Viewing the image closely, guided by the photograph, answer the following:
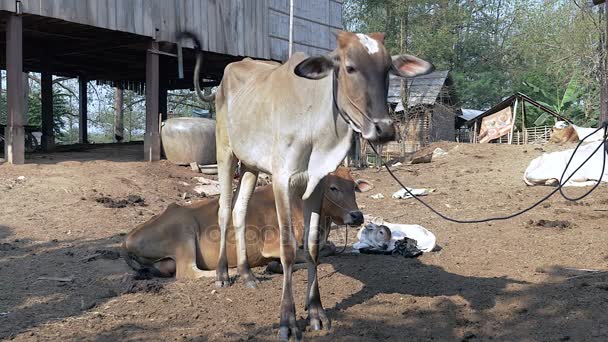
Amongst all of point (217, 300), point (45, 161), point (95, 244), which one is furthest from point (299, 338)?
point (45, 161)

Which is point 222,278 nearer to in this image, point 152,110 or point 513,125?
point 152,110

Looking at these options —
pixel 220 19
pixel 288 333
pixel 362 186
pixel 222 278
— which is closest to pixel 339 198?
pixel 362 186

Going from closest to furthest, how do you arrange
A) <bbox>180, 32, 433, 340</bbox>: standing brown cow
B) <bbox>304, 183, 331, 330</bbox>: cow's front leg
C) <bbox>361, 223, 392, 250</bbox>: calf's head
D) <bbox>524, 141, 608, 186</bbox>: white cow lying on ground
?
<bbox>180, 32, 433, 340</bbox>: standing brown cow < <bbox>304, 183, 331, 330</bbox>: cow's front leg < <bbox>361, 223, 392, 250</bbox>: calf's head < <bbox>524, 141, 608, 186</bbox>: white cow lying on ground

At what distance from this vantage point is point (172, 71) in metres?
18.3

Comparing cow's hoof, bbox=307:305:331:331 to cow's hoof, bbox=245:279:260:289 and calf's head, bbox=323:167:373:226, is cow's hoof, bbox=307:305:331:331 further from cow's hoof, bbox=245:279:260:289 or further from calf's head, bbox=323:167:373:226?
calf's head, bbox=323:167:373:226

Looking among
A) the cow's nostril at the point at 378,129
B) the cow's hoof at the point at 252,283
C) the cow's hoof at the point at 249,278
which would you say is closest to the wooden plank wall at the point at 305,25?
the cow's hoof at the point at 249,278

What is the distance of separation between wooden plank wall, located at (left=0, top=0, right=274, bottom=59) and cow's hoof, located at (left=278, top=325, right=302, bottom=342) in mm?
8576

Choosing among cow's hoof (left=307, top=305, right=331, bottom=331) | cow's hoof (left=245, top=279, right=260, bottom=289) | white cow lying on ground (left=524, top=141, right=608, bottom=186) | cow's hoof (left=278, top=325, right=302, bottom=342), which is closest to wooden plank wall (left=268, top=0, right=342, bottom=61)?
white cow lying on ground (left=524, top=141, right=608, bottom=186)

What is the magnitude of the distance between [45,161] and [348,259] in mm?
7536

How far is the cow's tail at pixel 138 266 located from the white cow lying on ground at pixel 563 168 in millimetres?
7858

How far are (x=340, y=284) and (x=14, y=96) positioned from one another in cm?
789

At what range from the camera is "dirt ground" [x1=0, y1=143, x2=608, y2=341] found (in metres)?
3.92

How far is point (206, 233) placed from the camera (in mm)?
5910

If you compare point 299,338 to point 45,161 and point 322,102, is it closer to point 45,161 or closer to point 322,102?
point 322,102
